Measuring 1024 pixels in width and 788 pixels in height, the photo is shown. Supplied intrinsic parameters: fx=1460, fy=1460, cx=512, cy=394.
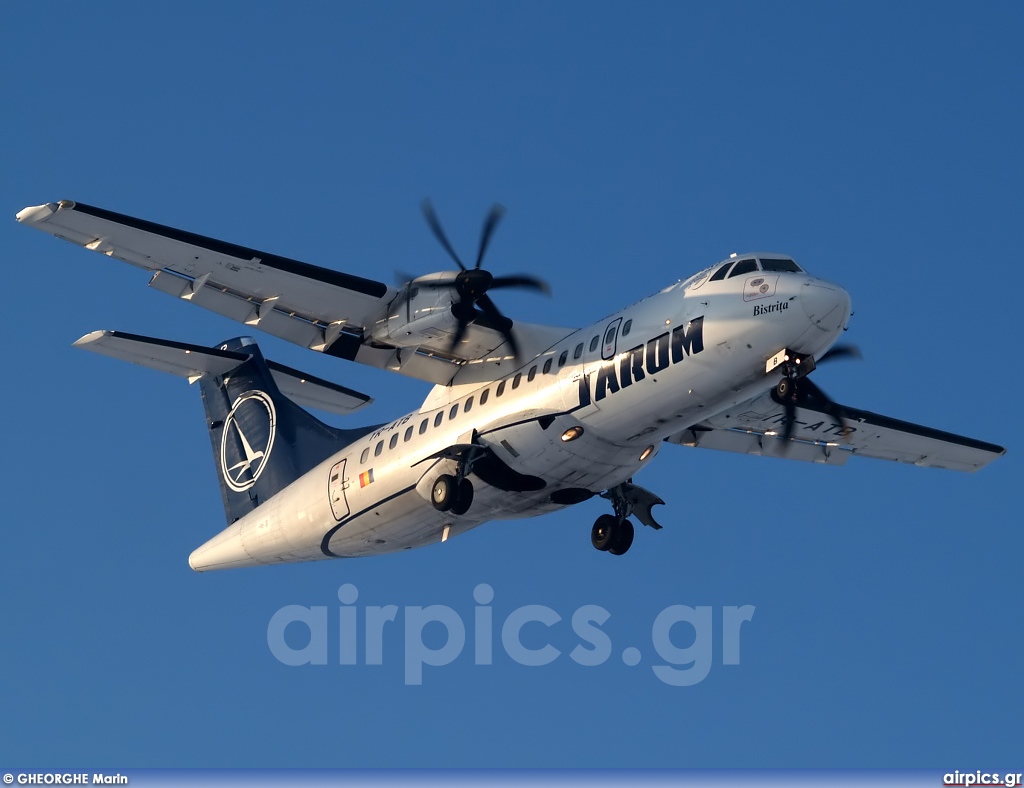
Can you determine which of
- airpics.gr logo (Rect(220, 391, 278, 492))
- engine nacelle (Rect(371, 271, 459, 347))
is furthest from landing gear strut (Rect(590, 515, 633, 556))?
airpics.gr logo (Rect(220, 391, 278, 492))

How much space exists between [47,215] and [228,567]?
22.9 ft

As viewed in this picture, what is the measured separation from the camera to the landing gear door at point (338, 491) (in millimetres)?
20250

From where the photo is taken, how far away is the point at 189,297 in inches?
738

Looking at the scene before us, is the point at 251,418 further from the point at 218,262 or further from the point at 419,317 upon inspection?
the point at 419,317

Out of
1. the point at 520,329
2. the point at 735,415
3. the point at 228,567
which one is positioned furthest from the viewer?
the point at 228,567

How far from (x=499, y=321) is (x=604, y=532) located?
3.54 meters

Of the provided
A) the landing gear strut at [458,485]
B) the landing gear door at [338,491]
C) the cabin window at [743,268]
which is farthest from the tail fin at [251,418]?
the cabin window at [743,268]

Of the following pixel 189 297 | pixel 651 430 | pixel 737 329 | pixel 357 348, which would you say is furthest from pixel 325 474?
pixel 737 329

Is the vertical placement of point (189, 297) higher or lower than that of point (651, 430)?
higher

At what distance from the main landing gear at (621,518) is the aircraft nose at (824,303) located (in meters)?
4.89

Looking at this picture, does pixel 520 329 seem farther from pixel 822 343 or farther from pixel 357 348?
pixel 822 343

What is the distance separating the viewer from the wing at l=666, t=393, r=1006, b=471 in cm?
2123

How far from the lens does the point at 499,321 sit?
62.9 feet

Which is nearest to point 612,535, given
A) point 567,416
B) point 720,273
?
point 567,416
